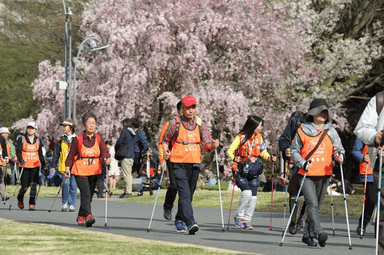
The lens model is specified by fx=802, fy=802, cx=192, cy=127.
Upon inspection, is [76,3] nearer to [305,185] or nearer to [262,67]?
[262,67]

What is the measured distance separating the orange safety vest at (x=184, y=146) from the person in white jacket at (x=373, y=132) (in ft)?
15.5

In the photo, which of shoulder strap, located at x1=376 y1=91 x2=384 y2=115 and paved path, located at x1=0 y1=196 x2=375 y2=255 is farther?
paved path, located at x1=0 y1=196 x2=375 y2=255

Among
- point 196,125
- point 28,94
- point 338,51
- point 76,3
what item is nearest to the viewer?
point 196,125

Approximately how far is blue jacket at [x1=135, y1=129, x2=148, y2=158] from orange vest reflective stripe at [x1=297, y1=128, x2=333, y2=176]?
11.7m

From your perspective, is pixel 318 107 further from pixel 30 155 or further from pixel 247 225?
pixel 30 155

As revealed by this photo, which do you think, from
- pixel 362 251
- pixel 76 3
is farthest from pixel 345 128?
pixel 362 251

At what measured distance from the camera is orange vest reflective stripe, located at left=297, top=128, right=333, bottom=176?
368 inches

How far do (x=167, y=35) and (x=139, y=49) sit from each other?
1.32 m

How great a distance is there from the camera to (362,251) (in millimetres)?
9383

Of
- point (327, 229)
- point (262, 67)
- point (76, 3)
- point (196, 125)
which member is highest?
point (76, 3)

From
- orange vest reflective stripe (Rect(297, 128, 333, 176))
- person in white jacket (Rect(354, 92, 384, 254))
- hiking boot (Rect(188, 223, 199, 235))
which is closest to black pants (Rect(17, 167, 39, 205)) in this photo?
hiking boot (Rect(188, 223, 199, 235))

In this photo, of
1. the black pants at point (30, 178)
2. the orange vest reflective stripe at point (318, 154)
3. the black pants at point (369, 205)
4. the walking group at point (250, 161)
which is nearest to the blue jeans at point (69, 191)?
the black pants at point (30, 178)

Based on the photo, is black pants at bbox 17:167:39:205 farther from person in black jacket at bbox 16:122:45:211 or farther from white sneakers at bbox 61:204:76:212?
white sneakers at bbox 61:204:76:212

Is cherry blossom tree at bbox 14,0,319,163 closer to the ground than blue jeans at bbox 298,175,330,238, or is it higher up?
higher up
